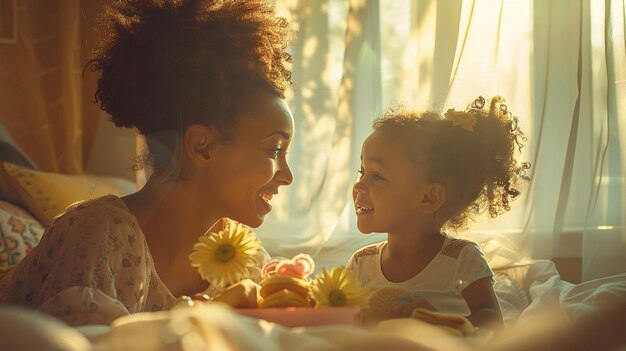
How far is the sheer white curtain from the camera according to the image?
1957mm

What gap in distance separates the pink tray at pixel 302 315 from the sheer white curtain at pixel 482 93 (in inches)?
45.6

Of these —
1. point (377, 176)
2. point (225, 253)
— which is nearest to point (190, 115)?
point (225, 253)

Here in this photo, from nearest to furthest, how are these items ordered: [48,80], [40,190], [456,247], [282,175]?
[282,175] → [456,247] → [40,190] → [48,80]

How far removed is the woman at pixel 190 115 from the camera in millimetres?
1327

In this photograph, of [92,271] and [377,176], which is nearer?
[92,271]

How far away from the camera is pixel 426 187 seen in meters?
1.67

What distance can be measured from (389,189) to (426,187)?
9 centimetres

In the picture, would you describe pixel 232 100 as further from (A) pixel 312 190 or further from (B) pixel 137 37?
(A) pixel 312 190

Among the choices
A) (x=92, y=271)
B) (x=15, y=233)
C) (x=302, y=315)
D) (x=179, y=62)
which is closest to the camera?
(x=302, y=315)

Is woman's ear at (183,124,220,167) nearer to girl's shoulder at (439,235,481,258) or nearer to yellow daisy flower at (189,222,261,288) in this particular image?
yellow daisy flower at (189,222,261,288)

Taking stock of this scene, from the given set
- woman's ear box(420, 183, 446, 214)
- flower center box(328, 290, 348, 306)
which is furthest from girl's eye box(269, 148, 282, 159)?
flower center box(328, 290, 348, 306)

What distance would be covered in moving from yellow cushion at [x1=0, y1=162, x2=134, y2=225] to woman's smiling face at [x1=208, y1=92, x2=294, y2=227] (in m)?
0.86

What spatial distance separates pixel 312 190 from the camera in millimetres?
2242

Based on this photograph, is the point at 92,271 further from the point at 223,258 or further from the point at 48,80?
the point at 48,80
